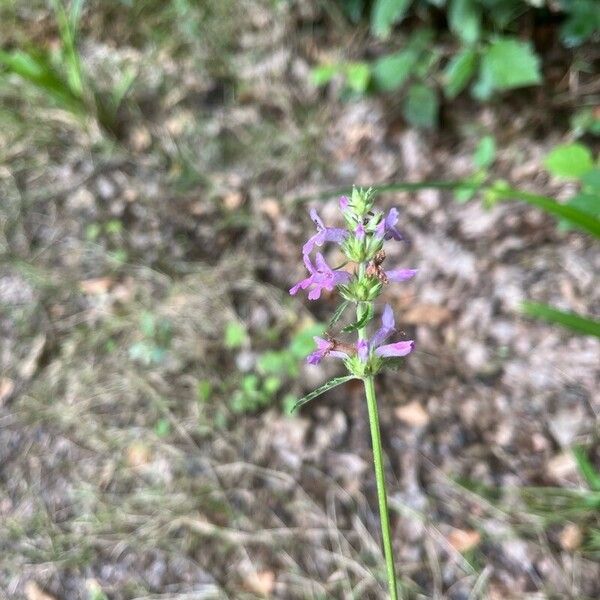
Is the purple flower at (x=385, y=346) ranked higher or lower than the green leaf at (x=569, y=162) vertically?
lower

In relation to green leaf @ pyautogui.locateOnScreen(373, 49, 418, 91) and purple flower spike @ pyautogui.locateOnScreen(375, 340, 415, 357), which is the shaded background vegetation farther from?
purple flower spike @ pyautogui.locateOnScreen(375, 340, 415, 357)

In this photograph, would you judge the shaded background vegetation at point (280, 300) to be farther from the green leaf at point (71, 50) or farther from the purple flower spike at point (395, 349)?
the purple flower spike at point (395, 349)

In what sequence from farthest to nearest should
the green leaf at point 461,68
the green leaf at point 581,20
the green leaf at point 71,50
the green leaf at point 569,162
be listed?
the green leaf at point 71,50 < the green leaf at point 461,68 < the green leaf at point 581,20 < the green leaf at point 569,162

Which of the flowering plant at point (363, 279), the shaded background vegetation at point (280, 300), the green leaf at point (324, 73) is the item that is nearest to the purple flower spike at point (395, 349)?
the flowering plant at point (363, 279)

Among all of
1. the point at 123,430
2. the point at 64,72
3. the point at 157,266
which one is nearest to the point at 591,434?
the point at 123,430

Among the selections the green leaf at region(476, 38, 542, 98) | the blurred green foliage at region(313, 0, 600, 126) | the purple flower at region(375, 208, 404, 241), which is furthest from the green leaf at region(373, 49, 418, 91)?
the purple flower at region(375, 208, 404, 241)

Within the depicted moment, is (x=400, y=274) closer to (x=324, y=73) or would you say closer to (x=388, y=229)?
(x=388, y=229)

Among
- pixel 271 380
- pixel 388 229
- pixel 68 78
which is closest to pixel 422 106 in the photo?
pixel 271 380
